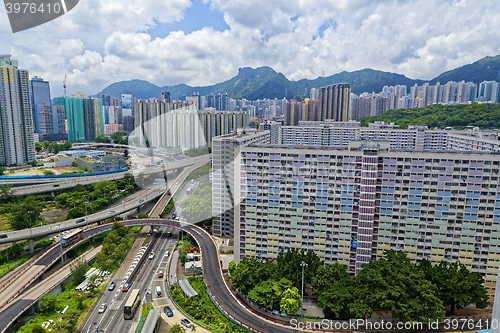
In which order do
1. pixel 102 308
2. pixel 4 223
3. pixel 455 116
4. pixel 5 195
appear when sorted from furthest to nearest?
pixel 455 116, pixel 5 195, pixel 4 223, pixel 102 308

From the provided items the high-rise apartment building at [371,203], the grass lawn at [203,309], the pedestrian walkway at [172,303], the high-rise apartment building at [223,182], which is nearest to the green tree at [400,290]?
the high-rise apartment building at [371,203]

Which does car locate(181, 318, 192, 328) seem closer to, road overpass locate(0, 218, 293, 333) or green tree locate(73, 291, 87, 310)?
road overpass locate(0, 218, 293, 333)

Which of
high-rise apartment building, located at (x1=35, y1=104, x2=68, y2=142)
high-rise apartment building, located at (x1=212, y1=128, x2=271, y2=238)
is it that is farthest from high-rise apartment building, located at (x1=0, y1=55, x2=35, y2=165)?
high-rise apartment building, located at (x1=212, y1=128, x2=271, y2=238)

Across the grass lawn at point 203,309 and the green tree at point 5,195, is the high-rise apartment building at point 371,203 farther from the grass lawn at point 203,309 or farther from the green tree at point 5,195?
the green tree at point 5,195

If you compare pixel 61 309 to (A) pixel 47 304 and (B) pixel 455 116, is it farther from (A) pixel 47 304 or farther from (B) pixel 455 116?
(B) pixel 455 116

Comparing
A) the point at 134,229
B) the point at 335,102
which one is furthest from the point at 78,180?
the point at 335,102

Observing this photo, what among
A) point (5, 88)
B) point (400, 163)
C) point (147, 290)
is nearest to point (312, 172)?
point (400, 163)
